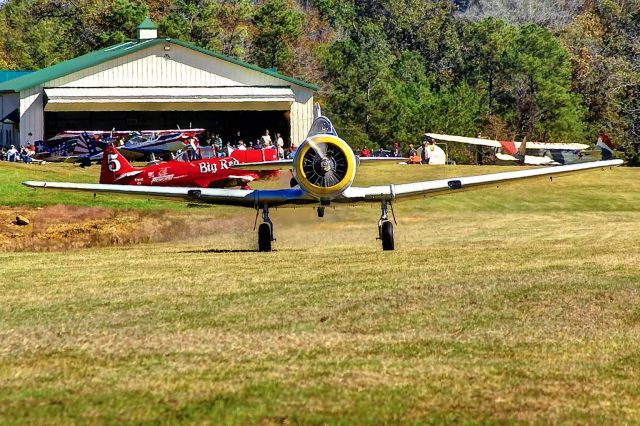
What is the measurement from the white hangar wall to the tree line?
50.2ft

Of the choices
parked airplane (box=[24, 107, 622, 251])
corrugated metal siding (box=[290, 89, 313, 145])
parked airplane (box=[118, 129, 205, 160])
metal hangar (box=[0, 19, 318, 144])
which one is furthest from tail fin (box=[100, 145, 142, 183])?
corrugated metal siding (box=[290, 89, 313, 145])

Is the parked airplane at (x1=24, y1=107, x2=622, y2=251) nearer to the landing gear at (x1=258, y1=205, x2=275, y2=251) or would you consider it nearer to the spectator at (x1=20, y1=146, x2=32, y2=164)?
the landing gear at (x1=258, y1=205, x2=275, y2=251)

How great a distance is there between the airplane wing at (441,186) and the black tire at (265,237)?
5.53 feet

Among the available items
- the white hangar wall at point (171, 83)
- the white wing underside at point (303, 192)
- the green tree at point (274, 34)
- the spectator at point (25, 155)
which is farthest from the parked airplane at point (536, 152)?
the white wing underside at point (303, 192)

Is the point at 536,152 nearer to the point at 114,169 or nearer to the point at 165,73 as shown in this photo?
the point at 165,73

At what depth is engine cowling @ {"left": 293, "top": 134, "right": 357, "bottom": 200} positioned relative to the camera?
22.5m

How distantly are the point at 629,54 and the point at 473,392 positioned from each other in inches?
3404

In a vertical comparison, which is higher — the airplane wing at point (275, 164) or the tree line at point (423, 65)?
the tree line at point (423, 65)

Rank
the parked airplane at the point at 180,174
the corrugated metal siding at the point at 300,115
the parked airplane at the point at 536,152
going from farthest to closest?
the corrugated metal siding at the point at 300,115
the parked airplane at the point at 536,152
the parked airplane at the point at 180,174

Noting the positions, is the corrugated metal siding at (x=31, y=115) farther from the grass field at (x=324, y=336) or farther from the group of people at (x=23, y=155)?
the grass field at (x=324, y=336)

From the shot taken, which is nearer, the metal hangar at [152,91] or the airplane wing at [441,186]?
the airplane wing at [441,186]

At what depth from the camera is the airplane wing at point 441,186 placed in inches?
921

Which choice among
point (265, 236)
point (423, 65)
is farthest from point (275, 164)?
point (423, 65)

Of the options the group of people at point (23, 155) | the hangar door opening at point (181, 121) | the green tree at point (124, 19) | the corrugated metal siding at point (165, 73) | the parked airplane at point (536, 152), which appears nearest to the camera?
the group of people at point (23, 155)
